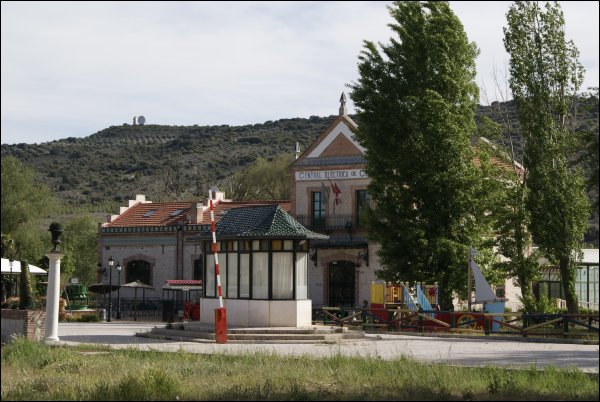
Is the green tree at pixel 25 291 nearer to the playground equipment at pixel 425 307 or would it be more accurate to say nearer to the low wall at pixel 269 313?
the low wall at pixel 269 313

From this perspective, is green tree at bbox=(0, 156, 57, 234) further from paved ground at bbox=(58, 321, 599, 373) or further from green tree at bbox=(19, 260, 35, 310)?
green tree at bbox=(19, 260, 35, 310)

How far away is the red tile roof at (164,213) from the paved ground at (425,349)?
2007cm

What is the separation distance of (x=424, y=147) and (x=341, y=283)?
35.3 ft

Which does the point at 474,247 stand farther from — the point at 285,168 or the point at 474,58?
the point at 285,168

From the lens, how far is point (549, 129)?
1457 inches

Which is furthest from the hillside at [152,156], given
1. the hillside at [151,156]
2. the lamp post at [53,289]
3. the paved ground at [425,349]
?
the lamp post at [53,289]

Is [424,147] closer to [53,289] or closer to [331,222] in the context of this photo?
[331,222]

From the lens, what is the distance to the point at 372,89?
39.2 meters

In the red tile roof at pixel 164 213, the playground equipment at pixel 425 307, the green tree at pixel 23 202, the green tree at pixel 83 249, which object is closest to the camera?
the playground equipment at pixel 425 307

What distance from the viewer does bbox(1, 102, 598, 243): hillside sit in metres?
102

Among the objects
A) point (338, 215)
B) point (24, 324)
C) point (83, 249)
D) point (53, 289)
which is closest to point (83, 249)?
point (83, 249)

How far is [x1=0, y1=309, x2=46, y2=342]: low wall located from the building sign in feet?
72.8

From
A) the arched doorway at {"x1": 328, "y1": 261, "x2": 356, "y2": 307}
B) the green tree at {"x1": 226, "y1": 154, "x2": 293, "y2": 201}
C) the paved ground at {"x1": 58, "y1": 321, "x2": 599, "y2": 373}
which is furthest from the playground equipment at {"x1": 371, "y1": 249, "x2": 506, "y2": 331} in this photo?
the green tree at {"x1": 226, "y1": 154, "x2": 293, "y2": 201}

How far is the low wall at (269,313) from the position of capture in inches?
1176
